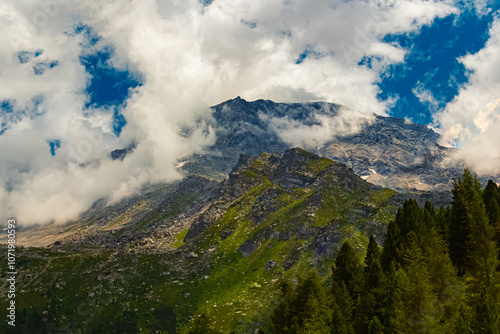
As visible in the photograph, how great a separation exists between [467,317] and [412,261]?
70.8 ft

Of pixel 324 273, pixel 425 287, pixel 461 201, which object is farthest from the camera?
pixel 324 273

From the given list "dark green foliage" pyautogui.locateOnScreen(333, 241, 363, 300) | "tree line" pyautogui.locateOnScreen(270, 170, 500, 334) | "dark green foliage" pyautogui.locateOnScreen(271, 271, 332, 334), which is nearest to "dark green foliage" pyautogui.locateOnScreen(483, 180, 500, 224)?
"tree line" pyautogui.locateOnScreen(270, 170, 500, 334)

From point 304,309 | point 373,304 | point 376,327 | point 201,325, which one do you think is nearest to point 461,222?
point 373,304

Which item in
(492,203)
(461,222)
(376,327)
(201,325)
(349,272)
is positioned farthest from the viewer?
(492,203)

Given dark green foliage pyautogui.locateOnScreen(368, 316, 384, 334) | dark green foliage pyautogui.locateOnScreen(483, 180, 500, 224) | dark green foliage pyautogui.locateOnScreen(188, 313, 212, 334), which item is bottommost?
dark green foliage pyautogui.locateOnScreen(368, 316, 384, 334)

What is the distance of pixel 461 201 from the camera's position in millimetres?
76062

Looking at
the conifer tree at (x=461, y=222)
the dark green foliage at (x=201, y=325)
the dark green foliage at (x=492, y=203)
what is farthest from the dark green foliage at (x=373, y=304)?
the dark green foliage at (x=492, y=203)

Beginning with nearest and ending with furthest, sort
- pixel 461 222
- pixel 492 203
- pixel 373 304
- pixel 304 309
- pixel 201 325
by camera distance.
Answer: pixel 201 325, pixel 304 309, pixel 373 304, pixel 461 222, pixel 492 203

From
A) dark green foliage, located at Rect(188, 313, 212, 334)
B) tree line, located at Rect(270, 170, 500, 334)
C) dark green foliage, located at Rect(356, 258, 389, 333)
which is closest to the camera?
dark green foliage, located at Rect(188, 313, 212, 334)

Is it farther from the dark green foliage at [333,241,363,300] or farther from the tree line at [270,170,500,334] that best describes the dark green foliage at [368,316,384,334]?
the dark green foliage at [333,241,363,300]

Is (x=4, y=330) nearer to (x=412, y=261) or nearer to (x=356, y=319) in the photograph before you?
(x=356, y=319)

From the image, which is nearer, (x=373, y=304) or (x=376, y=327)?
(x=376, y=327)

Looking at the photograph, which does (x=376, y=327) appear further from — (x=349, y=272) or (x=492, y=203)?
(x=492, y=203)

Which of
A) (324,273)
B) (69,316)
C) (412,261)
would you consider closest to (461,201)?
(412,261)
